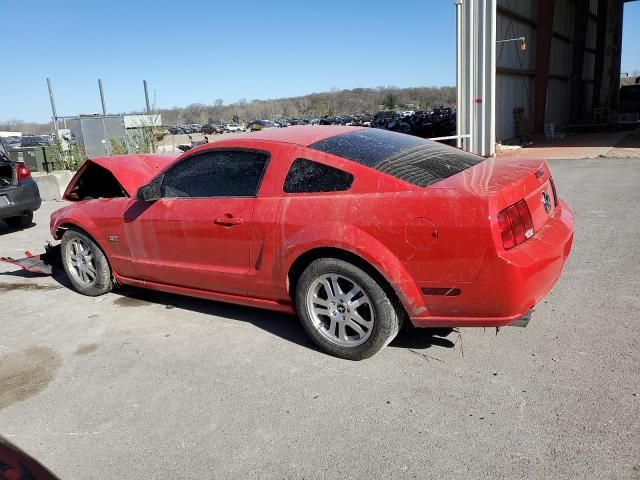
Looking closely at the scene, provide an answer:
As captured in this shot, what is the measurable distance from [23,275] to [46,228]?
→ 3.37 meters

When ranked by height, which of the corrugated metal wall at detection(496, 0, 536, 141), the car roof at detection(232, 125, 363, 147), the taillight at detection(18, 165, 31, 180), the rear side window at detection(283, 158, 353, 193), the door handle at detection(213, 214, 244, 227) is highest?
the corrugated metal wall at detection(496, 0, 536, 141)

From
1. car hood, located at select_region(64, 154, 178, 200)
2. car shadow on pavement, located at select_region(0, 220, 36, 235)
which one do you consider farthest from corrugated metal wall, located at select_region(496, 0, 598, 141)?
car hood, located at select_region(64, 154, 178, 200)

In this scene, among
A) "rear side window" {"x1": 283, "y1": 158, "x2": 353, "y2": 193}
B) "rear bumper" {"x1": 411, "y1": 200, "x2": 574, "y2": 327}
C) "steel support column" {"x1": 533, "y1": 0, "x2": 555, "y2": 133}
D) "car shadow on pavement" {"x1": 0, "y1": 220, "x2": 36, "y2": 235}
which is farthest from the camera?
"steel support column" {"x1": 533, "y1": 0, "x2": 555, "y2": 133}

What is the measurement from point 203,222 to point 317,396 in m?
1.70

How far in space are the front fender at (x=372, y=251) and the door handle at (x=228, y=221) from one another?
0.63 metres

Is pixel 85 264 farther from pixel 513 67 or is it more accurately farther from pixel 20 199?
pixel 513 67

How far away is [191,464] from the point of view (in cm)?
271

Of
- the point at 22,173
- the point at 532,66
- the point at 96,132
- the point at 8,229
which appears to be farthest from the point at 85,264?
the point at 532,66

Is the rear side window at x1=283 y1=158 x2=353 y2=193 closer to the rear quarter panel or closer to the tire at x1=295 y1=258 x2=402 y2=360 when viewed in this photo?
the rear quarter panel

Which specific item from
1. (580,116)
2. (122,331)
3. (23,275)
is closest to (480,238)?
(122,331)

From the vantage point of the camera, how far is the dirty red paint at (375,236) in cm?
307

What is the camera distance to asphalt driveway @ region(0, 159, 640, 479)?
263 cm

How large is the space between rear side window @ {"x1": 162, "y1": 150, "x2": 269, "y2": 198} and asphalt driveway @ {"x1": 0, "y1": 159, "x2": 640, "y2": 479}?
1.15 m

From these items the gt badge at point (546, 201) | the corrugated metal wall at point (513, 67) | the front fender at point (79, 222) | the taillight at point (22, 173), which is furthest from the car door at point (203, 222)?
the corrugated metal wall at point (513, 67)
